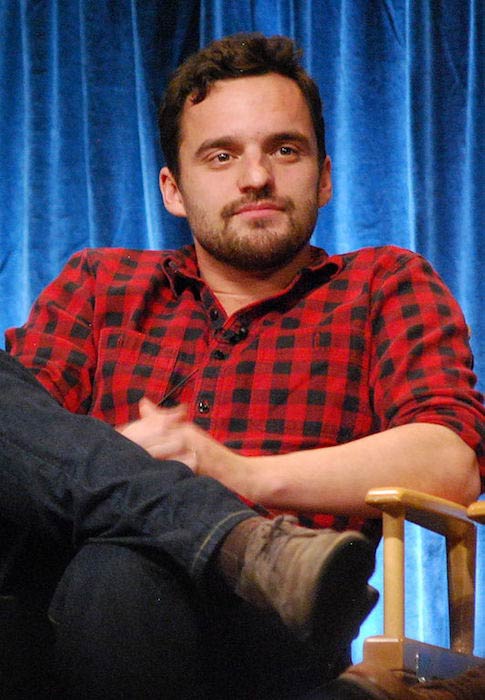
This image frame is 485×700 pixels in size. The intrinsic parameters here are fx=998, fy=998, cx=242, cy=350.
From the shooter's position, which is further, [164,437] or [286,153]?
[286,153]

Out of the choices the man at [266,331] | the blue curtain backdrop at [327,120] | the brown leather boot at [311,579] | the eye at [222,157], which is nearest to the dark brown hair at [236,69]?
the man at [266,331]

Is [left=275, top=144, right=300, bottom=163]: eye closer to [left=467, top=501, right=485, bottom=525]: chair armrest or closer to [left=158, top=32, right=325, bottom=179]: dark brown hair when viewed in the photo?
[left=158, top=32, right=325, bottom=179]: dark brown hair

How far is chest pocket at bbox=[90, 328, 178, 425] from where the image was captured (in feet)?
4.90

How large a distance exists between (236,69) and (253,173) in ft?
0.70

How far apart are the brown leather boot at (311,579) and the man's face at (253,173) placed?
29.4 inches

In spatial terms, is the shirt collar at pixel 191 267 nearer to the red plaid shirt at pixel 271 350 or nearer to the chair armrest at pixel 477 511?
the red plaid shirt at pixel 271 350

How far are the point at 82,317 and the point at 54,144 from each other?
915 millimetres

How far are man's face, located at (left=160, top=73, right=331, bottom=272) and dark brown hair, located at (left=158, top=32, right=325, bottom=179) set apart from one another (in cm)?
2

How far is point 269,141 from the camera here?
1.60m

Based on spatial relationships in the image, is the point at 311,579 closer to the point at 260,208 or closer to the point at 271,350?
the point at 271,350

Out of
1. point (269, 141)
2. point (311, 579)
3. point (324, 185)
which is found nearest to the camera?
point (311, 579)

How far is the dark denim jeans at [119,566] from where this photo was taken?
906 millimetres

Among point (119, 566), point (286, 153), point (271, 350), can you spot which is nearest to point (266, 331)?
point (271, 350)

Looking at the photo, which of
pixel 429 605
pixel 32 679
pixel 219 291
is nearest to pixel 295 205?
pixel 219 291
